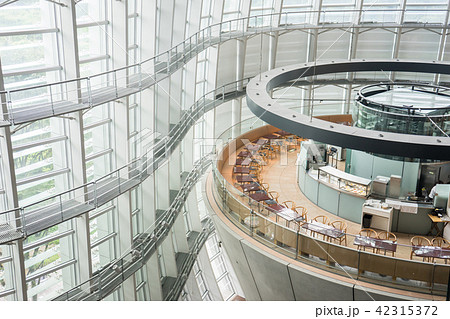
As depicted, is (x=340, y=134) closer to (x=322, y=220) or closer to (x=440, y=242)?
(x=322, y=220)

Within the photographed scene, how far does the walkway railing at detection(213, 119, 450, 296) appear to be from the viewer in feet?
42.9

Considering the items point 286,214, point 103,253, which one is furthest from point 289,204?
point 103,253

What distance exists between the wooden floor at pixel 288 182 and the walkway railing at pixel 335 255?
90cm

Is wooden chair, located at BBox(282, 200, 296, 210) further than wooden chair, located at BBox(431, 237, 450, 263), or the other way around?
wooden chair, located at BBox(282, 200, 296, 210)

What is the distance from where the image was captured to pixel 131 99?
62.8 ft

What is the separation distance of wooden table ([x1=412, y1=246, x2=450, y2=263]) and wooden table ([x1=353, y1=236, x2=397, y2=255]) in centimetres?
51

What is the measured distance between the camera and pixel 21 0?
13.1m

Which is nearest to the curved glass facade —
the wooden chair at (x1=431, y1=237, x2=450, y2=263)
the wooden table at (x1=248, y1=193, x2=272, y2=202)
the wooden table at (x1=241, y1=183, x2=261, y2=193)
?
the wooden table at (x1=241, y1=183, x2=261, y2=193)

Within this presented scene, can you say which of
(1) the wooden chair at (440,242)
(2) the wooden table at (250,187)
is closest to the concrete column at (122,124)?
(2) the wooden table at (250,187)

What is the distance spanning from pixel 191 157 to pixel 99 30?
10404mm

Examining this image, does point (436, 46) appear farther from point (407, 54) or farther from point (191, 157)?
point (191, 157)

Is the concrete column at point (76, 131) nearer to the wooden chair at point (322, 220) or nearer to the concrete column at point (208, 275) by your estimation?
the wooden chair at point (322, 220)

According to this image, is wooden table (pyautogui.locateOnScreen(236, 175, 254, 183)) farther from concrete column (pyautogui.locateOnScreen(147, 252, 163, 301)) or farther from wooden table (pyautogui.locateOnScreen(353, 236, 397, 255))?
wooden table (pyautogui.locateOnScreen(353, 236, 397, 255))

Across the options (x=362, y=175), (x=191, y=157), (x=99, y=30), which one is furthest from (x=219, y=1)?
(x=362, y=175)
